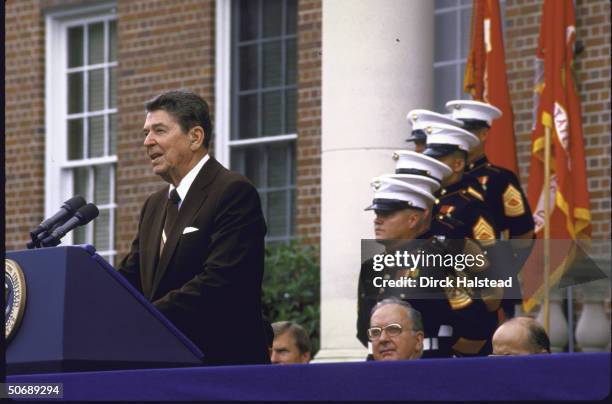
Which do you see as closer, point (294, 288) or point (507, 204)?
point (507, 204)

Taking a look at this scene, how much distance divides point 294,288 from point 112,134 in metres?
3.70

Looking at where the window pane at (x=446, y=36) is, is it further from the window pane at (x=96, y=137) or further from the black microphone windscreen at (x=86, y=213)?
the black microphone windscreen at (x=86, y=213)

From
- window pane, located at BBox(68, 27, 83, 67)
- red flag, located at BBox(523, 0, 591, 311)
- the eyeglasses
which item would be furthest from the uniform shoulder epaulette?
window pane, located at BBox(68, 27, 83, 67)

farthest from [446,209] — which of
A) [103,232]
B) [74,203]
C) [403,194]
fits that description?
[103,232]

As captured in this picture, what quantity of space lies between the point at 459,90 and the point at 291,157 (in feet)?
6.49

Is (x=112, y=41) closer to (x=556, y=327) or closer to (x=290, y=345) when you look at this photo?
(x=556, y=327)

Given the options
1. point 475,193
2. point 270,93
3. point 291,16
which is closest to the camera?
point 475,193

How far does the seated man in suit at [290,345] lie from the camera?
7793mm

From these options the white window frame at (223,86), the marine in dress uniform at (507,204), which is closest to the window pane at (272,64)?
the white window frame at (223,86)

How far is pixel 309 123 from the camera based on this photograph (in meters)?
13.1

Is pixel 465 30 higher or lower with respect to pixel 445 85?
higher

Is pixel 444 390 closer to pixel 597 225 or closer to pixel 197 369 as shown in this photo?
pixel 197 369

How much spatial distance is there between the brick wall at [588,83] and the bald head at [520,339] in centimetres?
458

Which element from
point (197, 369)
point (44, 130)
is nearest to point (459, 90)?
point (44, 130)
